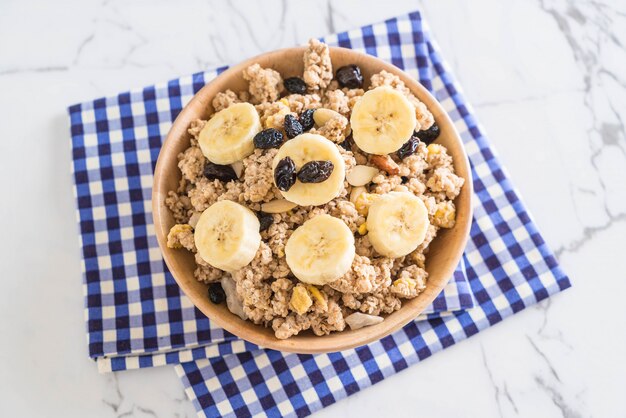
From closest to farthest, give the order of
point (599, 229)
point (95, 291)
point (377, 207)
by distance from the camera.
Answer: point (377, 207) → point (95, 291) → point (599, 229)

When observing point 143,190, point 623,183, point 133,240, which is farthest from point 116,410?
point 623,183

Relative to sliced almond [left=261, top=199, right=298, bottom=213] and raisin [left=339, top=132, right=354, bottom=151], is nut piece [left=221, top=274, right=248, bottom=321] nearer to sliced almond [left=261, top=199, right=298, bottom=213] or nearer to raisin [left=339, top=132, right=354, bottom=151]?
sliced almond [left=261, top=199, right=298, bottom=213]

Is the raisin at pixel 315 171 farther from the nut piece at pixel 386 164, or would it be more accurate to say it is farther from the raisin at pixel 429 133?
the raisin at pixel 429 133

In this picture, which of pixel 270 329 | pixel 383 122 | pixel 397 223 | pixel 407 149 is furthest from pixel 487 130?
pixel 270 329

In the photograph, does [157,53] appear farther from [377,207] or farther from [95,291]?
[377,207]

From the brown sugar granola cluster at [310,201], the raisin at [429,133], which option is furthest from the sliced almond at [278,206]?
the raisin at [429,133]

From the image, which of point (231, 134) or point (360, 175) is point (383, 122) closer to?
point (360, 175)
